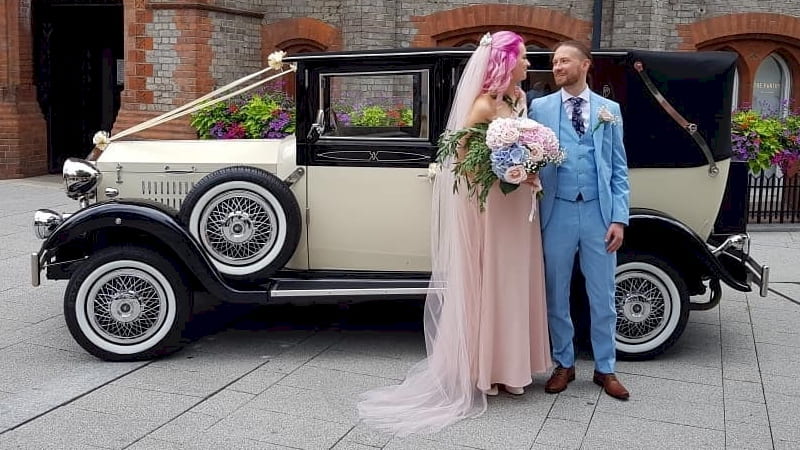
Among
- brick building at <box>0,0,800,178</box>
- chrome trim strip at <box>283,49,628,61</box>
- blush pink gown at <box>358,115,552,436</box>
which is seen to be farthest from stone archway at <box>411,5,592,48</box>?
blush pink gown at <box>358,115,552,436</box>

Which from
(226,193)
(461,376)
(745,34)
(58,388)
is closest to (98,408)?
(58,388)

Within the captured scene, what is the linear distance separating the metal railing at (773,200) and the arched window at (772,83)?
276 centimetres

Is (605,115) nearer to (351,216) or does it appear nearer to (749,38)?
(351,216)

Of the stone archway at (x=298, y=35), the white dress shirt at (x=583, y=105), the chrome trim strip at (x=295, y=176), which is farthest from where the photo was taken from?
the stone archway at (x=298, y=35)

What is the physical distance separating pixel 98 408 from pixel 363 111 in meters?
3.00

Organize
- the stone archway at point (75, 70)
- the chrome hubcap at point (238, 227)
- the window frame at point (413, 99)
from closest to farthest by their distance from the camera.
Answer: the chrome hubcap at point (238, 227) < the window frame at point (413, 99) < the stone archway at point (75, 70)

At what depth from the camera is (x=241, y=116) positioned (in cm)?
1202

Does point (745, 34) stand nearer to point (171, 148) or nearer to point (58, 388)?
point (171, 148)

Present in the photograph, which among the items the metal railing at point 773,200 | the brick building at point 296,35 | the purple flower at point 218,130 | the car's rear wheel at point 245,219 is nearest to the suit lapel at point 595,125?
the car's rear wheel at point 245,219

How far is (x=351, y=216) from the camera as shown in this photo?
5.98 metres

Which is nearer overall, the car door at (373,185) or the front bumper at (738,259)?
the car door at (373,185)

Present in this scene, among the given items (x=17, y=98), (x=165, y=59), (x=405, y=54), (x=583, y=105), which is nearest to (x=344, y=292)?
(x=405, y=54)

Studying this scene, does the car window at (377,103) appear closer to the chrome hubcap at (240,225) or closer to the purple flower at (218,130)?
the chrome hubcap at (240,225)

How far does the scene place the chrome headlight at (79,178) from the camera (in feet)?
20.0
